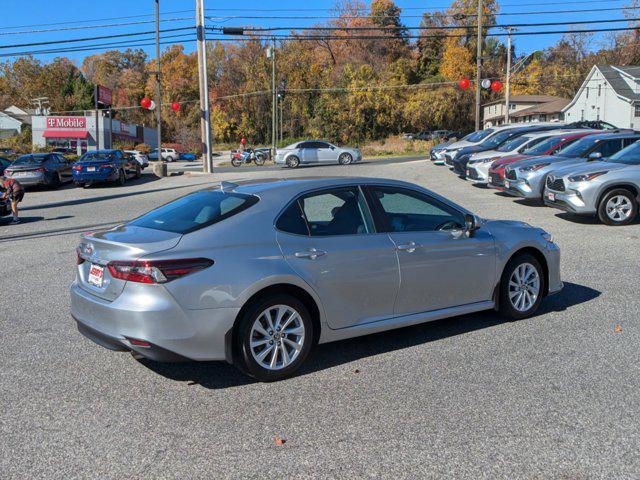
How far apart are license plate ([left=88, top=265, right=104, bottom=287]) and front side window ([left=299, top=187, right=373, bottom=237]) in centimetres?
164

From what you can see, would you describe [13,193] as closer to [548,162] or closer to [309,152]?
[548,162]

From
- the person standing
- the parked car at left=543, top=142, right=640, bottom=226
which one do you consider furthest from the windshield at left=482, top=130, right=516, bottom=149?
the person standing

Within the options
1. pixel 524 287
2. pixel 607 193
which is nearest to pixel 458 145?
pixel 607 193

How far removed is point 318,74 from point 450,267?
258ft

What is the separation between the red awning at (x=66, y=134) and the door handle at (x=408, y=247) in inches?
2548

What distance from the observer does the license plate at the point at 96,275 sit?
4.65 metres

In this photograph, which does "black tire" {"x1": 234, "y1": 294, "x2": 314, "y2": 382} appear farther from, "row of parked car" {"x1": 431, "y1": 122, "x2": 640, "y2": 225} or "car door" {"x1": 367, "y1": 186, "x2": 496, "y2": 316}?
"row of parked car" {"x1": 431, "y1": 122, "x2": 640, "y2": 225}

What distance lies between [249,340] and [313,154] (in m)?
31.3

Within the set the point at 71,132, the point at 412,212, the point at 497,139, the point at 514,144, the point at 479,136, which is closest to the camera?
the point at 412,212

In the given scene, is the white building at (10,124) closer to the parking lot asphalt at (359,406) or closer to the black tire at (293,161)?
the black tire at (293,161)

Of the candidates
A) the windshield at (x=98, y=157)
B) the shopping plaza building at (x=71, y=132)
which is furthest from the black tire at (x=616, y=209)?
the shopping plaza building at (x=71, y=132)

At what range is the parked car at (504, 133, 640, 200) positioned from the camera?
14.7m

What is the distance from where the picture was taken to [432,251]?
217 inches

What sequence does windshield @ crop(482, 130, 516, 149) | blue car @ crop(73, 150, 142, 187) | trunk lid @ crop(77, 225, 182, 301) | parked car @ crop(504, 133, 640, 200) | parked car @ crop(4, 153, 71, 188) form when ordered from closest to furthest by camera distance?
trunk lid @ crop(77, 225, 182, 301) < parked car @ crop(504, 133, 640, 200) < windshield @ crop(482, 130, 516, 149) < parked car @ crop(4, 153, 71, 188) < blue car @ crop(73, 150, 142, 187)
